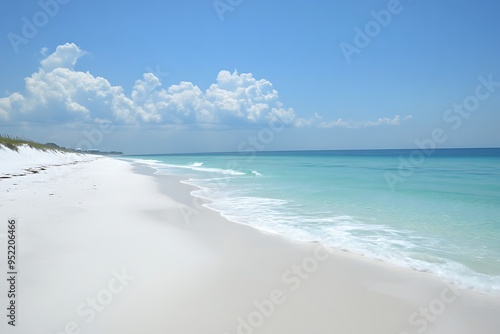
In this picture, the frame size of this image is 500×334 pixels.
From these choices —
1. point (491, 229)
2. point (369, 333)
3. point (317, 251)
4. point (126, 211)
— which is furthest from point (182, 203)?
point (491, 229)

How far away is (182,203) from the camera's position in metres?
12.7

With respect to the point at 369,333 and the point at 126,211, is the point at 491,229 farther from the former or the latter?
the point at 126,211

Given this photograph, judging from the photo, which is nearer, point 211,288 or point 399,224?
point 211,288

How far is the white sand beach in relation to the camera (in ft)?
12.4

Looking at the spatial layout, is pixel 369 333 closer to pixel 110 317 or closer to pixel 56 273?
pixel 110 317

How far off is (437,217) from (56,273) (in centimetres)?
1202

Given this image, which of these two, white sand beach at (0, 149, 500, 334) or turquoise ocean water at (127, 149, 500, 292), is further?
turquoise ocean water at (127, 149, 500, 292)

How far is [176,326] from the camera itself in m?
3.64

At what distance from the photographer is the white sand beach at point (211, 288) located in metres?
3.77

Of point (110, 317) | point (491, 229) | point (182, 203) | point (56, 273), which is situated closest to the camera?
point (110, 317)

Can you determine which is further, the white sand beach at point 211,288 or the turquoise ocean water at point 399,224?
the turquoise ocean water at point 399,224

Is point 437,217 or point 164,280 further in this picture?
point 437,217

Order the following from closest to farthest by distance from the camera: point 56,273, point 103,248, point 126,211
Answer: point 56,273
point 103,248
point 126,211

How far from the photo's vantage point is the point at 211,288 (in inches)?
186
